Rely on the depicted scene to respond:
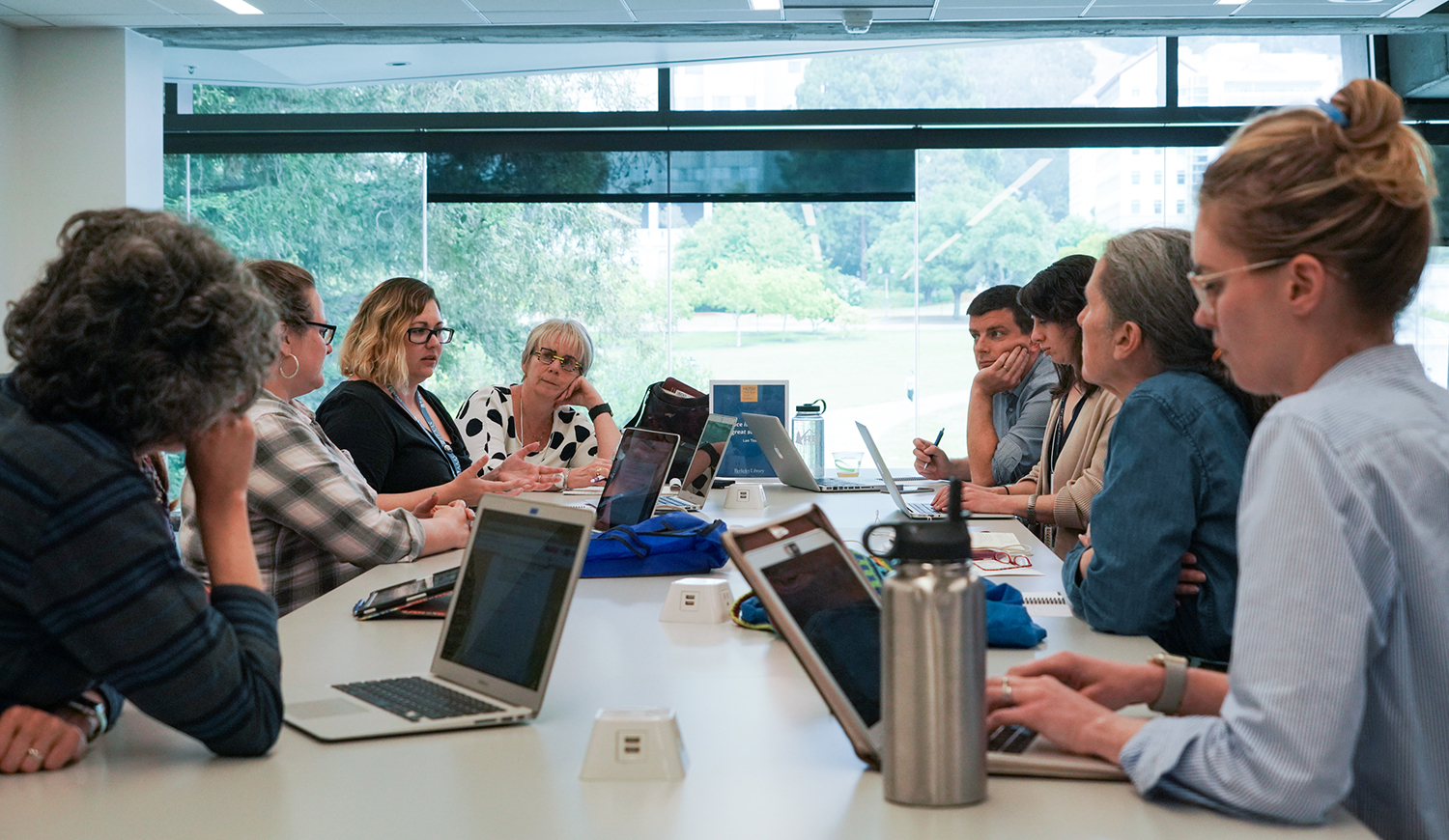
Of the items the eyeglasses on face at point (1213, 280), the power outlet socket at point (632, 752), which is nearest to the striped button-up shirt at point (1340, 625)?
the eyeglasses on face at point (1213, 280)

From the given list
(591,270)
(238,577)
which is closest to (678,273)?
(591,270)

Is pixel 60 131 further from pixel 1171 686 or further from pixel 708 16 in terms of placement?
pixel 1171 686

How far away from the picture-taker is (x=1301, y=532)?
0.99 meters

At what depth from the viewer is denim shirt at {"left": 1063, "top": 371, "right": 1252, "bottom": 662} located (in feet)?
5.67

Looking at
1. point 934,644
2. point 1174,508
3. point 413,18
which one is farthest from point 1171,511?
point 413,18

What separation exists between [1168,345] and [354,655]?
4.67 ft

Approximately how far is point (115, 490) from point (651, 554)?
142 centimetres

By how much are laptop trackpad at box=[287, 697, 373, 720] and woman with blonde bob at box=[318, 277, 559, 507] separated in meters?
1.75

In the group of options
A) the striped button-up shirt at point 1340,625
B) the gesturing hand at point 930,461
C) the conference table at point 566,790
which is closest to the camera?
the striped button-up shirt at point 1340,625

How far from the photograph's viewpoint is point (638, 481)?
305 centimetres

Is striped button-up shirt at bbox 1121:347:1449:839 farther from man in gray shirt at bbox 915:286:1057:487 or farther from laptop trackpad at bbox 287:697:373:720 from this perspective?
man in gray shirt at bbox 915:286:1057:487

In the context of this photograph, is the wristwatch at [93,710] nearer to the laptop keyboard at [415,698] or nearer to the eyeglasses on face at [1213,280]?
the laptop keyboard at [415,698]

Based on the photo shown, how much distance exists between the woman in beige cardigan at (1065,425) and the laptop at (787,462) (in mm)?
809

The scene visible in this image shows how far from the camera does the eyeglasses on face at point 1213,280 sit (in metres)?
1.14
